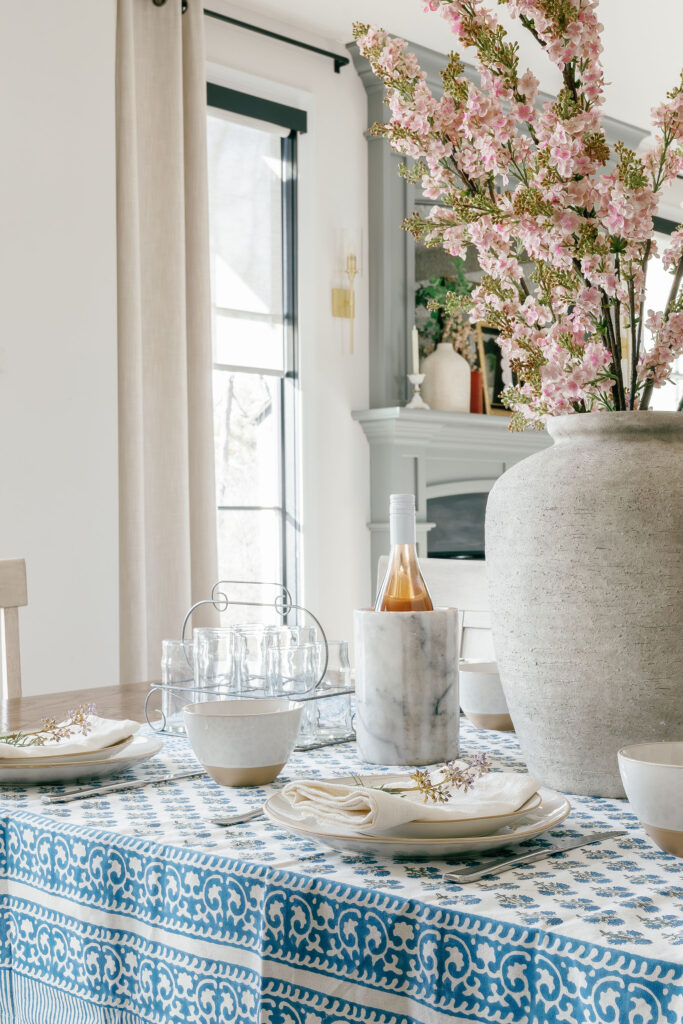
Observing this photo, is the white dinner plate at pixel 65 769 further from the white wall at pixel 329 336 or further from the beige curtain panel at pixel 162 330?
the white wall at pixel 329 336

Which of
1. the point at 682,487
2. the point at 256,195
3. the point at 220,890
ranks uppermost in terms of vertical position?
the point at 256,195

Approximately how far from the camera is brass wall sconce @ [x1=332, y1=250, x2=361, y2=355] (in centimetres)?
469

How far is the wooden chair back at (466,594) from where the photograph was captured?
199cm

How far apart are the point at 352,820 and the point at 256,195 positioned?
13.4 feet

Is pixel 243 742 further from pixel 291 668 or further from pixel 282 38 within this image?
pixel 282 38

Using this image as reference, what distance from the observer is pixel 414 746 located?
3.55 feet

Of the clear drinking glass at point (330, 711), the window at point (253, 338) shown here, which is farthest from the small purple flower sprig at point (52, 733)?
the window at point (253, 338)

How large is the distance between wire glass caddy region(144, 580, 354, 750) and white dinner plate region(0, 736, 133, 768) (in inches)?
5.8

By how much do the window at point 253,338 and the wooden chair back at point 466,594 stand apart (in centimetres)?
244

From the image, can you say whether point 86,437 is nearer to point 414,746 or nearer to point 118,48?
point 118,48

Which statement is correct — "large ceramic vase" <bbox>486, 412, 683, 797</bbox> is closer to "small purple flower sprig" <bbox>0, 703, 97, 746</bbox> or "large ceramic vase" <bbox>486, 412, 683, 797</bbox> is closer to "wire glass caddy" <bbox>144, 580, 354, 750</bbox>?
"wire glass caddy" <bbox>144, 580, 354, 750</bbox>

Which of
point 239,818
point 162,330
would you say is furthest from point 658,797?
point 162,330

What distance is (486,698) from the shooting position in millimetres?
1340

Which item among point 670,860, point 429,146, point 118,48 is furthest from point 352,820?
point 118,48
